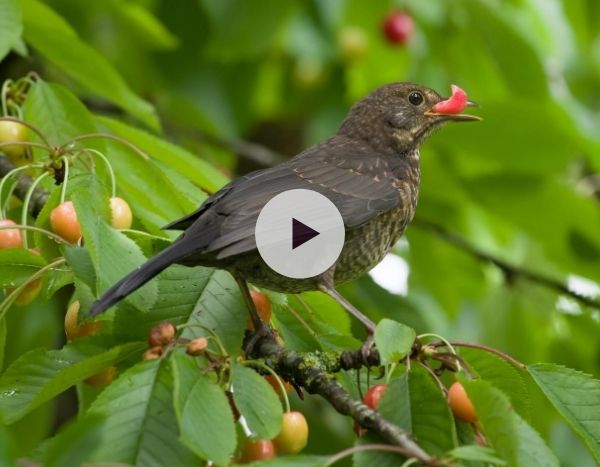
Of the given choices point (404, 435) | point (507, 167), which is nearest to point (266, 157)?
point (507, 167)

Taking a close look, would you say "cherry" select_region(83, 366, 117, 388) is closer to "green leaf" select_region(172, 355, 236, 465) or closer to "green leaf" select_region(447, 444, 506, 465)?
"green leaf" select_region(172, 355, 236, 465)

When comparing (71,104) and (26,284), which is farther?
(71,104)

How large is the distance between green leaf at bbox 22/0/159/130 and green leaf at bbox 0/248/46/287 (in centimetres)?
170

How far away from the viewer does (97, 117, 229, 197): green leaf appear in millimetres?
4344

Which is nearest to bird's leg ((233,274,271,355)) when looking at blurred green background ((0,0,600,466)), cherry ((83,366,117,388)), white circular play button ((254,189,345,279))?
white circular play button ((254,189,345,279))

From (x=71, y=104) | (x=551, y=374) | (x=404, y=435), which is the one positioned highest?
(x=71, y=104)

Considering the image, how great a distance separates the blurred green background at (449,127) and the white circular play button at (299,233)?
1691mm

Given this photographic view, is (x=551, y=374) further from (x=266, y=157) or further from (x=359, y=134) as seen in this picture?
(x=266, y=157)

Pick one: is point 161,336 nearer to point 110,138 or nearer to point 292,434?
point 292,434

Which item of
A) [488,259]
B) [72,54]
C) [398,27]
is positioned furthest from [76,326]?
[398,27]

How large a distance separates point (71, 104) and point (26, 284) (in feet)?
4.19

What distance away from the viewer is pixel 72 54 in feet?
15.4

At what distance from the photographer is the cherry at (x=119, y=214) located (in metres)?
3.43

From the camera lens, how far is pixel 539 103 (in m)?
6.00
